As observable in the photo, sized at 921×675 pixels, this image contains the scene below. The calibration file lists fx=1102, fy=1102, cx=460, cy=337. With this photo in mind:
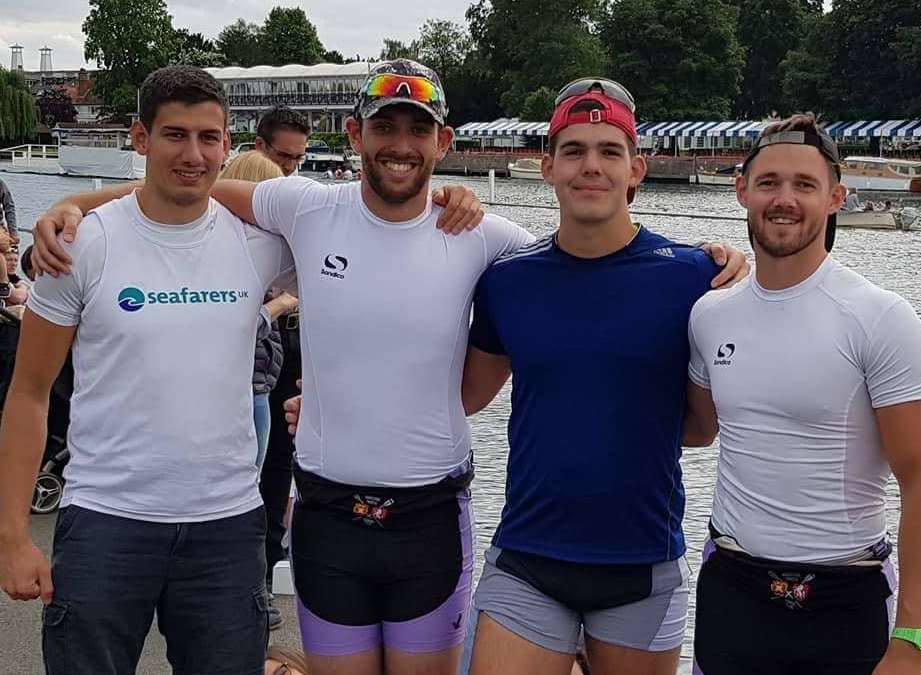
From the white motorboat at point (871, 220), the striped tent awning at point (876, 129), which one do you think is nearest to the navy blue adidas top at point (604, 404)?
the white motorboat at point (871, 220)

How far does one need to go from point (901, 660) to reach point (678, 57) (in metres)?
83.5

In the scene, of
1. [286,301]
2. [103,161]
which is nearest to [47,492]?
[286,301]

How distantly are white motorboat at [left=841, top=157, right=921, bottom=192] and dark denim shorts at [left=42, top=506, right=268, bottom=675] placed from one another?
53.1 meters

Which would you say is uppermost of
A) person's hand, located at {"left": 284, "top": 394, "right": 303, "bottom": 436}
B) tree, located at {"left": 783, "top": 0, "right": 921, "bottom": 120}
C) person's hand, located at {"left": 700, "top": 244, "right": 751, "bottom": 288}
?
tree, located at {"left": 783, "top": 0, "right": 921, "bottom": 120}

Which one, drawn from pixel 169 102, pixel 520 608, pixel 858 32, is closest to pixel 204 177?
pixel 169 102

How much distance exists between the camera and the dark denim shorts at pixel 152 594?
3.27m

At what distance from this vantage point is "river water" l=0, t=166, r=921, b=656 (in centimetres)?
764

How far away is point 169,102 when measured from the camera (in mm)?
3549

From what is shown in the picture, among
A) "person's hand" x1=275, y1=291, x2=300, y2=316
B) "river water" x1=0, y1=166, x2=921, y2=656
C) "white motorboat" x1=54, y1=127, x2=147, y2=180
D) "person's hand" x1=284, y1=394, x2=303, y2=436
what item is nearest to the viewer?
"person's hand" x1=284, y1=394, x2=303, y2=436

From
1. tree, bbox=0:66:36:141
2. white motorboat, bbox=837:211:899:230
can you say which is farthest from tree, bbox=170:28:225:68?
white motorboat, bbox=837:211:899:230

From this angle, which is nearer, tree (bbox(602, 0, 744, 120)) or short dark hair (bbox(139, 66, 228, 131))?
short dark hair (bbox(139, 66, 228, 131))

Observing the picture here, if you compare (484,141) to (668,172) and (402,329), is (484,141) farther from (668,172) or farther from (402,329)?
(402,329)

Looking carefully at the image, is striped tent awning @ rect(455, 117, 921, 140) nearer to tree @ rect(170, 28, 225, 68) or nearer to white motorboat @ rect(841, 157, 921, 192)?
white motorboat @ rect(841, 157, 921, 192)

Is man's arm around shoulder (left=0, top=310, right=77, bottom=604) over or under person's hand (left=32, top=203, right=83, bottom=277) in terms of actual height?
under
